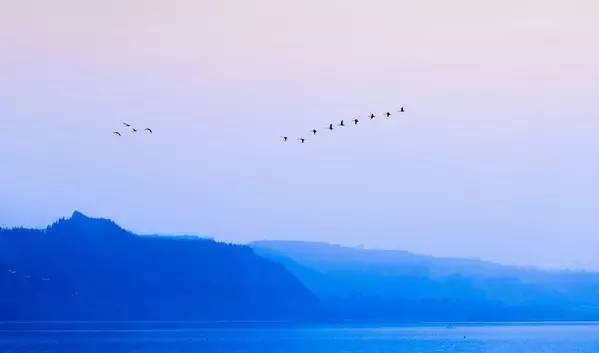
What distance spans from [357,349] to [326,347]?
5.08 m

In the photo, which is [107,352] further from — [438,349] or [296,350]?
[438,349]

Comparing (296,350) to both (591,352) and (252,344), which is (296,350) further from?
(591,352)

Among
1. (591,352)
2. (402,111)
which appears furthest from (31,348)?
(402,111)

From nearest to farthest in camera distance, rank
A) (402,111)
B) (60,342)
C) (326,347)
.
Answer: (402,111)
(326,347)
(60,342)

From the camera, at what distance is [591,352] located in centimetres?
13100

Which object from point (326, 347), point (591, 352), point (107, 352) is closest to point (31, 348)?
point (107, 352)

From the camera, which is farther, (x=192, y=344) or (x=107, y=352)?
(x=192, y=344)

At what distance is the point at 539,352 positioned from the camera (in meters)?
130

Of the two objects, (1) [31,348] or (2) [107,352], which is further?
(1) [31,348]

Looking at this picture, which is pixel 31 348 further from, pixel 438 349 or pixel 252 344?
pixel 438 349

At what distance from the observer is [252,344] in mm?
142125

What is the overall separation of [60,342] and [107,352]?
28783 millimetres

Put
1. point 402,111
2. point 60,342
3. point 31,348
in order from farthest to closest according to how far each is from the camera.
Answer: point 60,342
point 31,348
point 402,111

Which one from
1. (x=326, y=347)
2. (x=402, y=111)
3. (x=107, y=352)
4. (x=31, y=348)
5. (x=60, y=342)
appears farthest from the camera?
(x=60, y=342)
